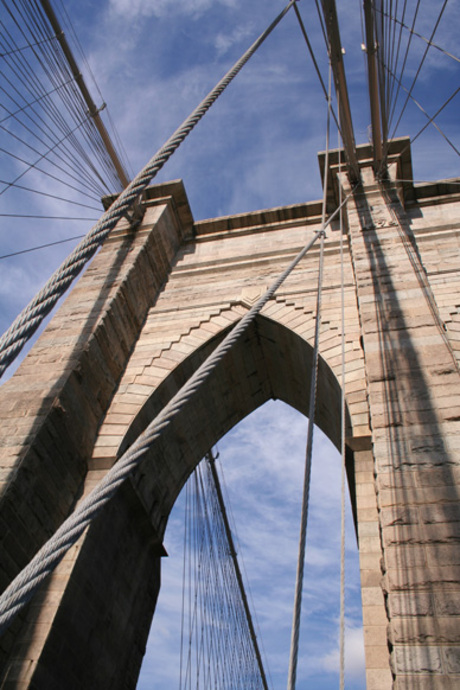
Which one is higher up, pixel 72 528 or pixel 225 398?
pixel 225 398

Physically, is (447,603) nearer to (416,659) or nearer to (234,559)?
(416,659)

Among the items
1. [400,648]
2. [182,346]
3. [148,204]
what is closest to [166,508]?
[182,346]

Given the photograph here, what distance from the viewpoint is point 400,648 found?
2.94 meters

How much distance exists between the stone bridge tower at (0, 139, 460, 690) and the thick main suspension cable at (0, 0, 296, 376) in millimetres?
2239

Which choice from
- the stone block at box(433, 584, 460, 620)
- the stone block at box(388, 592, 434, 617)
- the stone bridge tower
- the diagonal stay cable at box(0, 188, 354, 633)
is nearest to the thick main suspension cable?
the diagonal stay cable at box(0, 188, 354, 633)

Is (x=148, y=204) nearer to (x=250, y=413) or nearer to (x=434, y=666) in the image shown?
(x=250, y=413)

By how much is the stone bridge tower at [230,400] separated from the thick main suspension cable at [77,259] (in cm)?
224

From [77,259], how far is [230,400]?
475 centimetres

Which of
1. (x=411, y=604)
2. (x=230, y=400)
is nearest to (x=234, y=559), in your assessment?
(x=230, y=400)

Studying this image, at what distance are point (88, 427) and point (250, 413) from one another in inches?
110

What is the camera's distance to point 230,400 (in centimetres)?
786

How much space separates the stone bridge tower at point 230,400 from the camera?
139 inches

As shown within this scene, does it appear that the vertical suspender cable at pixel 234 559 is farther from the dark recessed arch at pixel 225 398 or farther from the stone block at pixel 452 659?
the stone block at pixel 452 659

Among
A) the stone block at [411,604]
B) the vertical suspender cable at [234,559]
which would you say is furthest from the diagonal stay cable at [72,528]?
the vertical suspender cable at [234,559]
